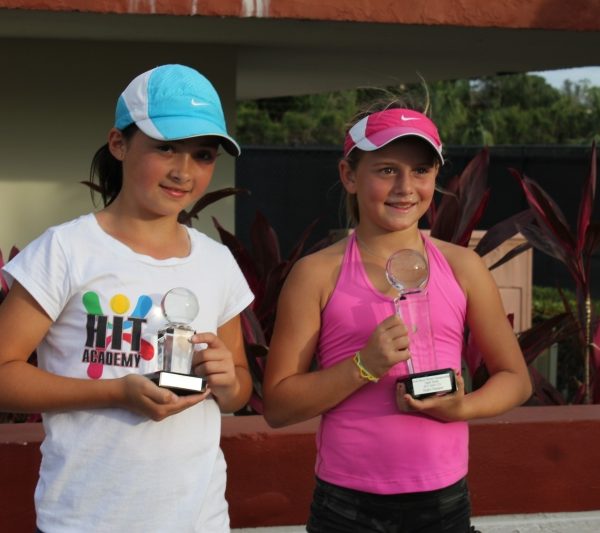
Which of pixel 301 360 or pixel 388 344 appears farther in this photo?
pixel 301 360

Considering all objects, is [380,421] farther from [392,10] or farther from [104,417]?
[392,10]

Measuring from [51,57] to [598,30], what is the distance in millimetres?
3127

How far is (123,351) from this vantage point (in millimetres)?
2279

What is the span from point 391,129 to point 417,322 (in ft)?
1.45

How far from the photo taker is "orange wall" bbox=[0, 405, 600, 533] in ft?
11.5

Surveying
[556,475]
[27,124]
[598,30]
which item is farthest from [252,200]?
[556,475]

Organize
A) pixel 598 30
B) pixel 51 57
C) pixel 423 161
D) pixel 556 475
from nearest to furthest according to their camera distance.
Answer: pixel 423 161, pixel 556 475, pixel 598 30, pixel 51 57

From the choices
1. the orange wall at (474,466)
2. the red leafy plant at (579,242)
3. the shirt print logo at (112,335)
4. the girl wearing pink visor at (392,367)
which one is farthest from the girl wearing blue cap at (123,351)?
the red leafy plant at (579,242)

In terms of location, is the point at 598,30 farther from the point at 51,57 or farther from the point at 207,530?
the point at 207,530

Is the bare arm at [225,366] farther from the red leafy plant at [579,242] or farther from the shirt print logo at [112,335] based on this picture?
the red leafy plant at [579,242]

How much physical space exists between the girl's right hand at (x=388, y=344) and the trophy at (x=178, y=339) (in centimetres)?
37

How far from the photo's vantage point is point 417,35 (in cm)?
604

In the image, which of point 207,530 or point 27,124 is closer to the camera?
point 207,530

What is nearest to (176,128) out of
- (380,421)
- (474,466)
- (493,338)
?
(380,421)
